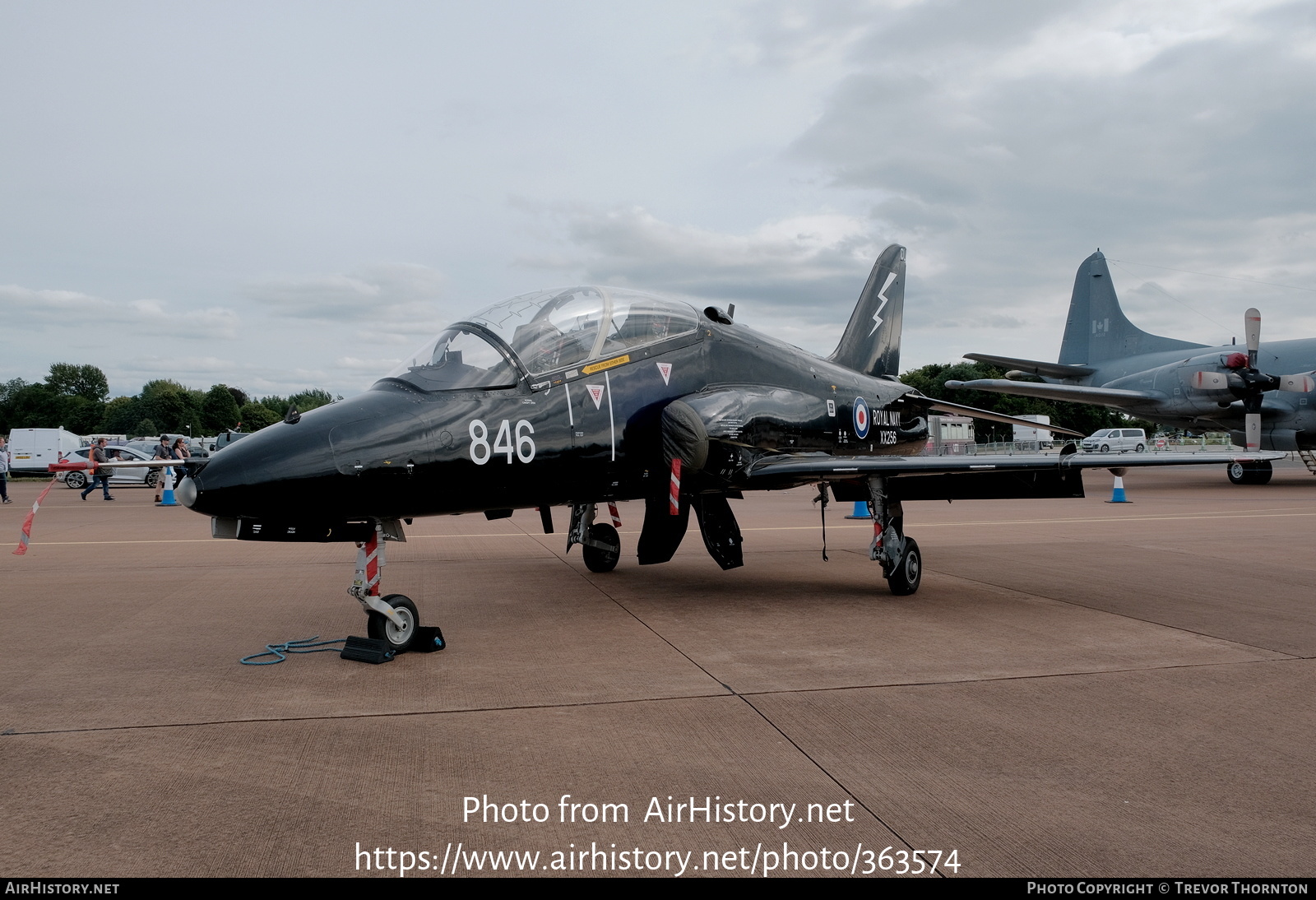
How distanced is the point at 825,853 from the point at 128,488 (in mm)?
36568

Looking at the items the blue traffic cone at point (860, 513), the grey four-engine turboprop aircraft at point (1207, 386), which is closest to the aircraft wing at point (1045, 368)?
the grey four-engine turboprop aircraft at point (1207, 386)

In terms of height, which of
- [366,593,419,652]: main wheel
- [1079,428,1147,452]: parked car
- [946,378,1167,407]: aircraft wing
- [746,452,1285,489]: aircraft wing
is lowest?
[366,593,419,652]: main wheel

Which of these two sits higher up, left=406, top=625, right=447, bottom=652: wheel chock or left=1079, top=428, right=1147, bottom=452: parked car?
left=1079, top=428, right=1147, bottom=452: parked car

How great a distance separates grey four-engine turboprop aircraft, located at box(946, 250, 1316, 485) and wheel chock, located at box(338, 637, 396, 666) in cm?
2372

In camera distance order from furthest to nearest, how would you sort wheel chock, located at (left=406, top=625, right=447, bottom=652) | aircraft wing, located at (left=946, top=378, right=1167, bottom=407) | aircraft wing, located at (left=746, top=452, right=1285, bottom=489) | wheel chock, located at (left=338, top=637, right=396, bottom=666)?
aircraft wing, located at (left=946, top=378, right=1167, bottom=407) → aircraft wing, located at (left=746, top=452, right=1285, bottom=489) → wheel chock, located at (left=406, top=625, right=447, bottom=652) → wheel chock, located at (left=338, top=637, right=396, bottom=666)

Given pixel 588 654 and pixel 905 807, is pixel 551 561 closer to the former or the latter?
pixel 588 654

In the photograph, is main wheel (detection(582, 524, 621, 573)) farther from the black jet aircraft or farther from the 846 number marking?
the 846 number marking

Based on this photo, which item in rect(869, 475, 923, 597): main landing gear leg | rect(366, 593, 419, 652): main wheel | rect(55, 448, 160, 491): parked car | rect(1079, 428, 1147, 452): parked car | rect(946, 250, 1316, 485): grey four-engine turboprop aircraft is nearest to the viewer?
rect(366, 593, 419, 652): main wheel

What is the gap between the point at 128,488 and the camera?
109 ft

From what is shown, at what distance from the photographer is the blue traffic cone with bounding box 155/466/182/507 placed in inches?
918

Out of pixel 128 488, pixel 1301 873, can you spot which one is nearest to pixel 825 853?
pixel 1301 873

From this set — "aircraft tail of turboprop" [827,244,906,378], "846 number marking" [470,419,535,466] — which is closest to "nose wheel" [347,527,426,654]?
"846 number marking" [470,419,535,466]

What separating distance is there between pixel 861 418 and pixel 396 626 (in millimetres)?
5969

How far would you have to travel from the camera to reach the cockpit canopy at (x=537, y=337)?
623cm
